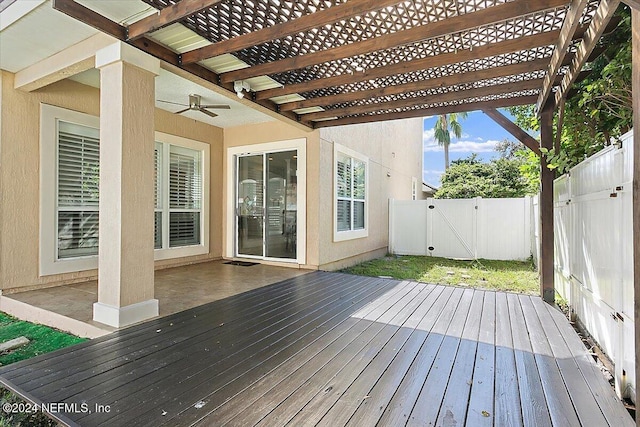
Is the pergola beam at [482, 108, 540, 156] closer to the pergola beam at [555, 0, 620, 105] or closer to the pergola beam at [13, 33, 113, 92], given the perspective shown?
the pergola beam at [555, 0, 620, 105]

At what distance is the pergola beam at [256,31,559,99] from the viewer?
110 inches

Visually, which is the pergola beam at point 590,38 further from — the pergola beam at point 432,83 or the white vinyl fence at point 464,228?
the white vinyl fence at point 464,228

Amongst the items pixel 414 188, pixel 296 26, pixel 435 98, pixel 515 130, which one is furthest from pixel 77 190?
pixel 414 188

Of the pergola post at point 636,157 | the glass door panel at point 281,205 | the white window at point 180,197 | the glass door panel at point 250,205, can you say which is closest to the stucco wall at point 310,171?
the glass door panel at point 281,205

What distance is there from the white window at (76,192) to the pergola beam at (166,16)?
2515 millimetres

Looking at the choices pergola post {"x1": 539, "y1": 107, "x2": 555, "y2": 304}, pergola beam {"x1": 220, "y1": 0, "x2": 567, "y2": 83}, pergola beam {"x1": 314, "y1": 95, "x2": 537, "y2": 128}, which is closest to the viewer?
pergola beam {"x1": 220, "y1": 0, "x2": 567, "y2": 83}

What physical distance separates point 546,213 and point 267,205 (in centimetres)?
473

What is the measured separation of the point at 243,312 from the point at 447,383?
219cm

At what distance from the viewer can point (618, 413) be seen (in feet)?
5.88

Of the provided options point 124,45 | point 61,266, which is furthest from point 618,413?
point 61,266

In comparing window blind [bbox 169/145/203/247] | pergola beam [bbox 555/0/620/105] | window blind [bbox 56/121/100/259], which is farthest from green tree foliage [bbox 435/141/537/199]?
window blind [bbox 56/121/100/259]

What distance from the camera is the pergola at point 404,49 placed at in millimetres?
2445

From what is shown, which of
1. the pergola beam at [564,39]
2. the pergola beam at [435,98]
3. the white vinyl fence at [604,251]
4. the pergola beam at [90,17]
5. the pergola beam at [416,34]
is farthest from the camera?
the pergola beam at [435,98]

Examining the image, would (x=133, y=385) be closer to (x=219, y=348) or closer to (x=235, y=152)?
(x=219, y=348)
